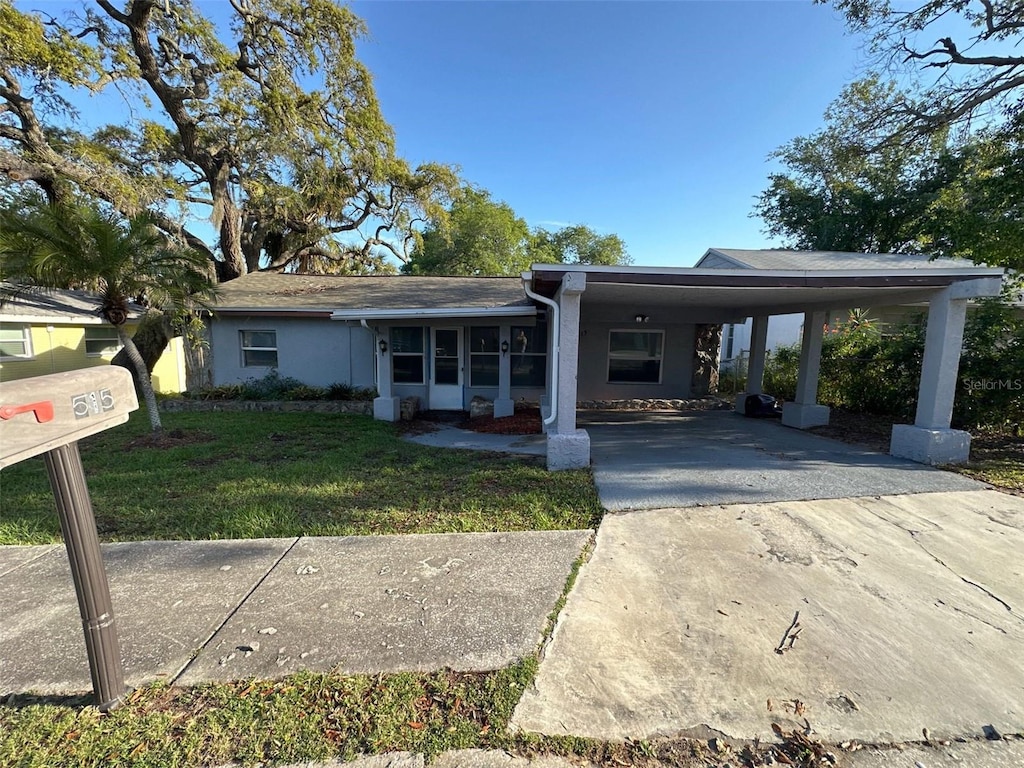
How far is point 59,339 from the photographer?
41.8 feet

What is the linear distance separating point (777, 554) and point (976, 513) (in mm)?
2533

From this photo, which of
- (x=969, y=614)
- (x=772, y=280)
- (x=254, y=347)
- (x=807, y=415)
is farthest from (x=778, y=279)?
(x=254, y=347)

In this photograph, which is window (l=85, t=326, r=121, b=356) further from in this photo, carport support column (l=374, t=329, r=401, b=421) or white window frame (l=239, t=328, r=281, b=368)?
carport support column (l=374, t=329, r=401, b=421)

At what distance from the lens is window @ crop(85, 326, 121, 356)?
1367cm

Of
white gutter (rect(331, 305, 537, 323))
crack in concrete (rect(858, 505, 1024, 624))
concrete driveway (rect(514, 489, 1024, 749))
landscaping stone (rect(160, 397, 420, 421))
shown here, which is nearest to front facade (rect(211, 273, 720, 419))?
white gutter (rect(331, 305, 537, 323))

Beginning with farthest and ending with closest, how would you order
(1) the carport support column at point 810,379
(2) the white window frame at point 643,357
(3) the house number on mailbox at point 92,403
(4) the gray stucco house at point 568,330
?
(2) the white window frame at point 643,357 → (1) the carport support column at point 810,379 → (4) the gray stucco house at point 568,330 → (3) the house number on mailbox at point 92,403

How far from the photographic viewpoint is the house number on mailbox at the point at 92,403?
5.56ft

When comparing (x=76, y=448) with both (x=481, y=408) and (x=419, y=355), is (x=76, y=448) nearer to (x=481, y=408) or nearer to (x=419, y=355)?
(x=481, y=408)

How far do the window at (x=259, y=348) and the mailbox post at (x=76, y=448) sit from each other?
1025 centimetres

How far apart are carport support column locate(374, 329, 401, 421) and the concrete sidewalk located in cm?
557

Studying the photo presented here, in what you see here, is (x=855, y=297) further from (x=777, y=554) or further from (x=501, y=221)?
(x=501, y=221)

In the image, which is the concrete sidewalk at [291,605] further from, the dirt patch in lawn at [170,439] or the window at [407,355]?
the window at [407,355]

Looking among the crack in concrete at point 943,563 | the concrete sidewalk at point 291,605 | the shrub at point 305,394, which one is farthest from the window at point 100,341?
the crack in concrete at point 943,563

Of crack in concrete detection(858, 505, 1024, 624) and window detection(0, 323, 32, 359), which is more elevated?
window detection(0, 323, 32, 359)
